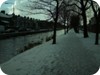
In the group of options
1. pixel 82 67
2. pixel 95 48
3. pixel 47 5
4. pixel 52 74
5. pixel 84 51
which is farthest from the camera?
pixel 47 5

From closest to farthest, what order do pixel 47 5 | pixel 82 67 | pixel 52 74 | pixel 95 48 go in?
pixel 52 74 < pixel 82 67 < pixel 95 48 < pixel 47 5

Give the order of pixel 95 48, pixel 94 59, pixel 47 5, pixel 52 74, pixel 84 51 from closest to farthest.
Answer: pixel 52 74 < pixel 94 59 < pixel 95 48 < pixel 84 51 < pixel 47 5

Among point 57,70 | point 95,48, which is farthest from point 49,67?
point 95,48

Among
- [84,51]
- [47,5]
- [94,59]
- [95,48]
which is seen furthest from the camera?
[47,5]

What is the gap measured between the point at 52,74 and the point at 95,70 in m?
0.54

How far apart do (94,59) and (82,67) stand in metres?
0.35

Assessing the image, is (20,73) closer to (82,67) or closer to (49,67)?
(49,67)

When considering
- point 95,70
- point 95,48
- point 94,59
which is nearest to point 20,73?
point 95,70

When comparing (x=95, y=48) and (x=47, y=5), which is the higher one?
(x=47, y=5)

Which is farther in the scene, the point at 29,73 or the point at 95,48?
the point at 95,48

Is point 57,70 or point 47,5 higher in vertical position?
point 47,5

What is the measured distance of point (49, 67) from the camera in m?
3.34

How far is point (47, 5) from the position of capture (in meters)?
9.00

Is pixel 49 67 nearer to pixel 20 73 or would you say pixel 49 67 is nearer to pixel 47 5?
pixel 20 73
